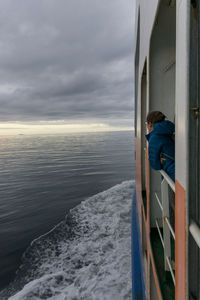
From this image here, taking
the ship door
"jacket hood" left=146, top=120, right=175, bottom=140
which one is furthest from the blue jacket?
the ship door

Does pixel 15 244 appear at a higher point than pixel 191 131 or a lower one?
lower

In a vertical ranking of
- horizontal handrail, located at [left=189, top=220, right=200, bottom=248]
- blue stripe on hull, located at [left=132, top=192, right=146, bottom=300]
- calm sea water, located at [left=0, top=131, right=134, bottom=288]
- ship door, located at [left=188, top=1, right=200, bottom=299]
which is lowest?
calm sea water, located at [left=0, top=131, right=134, bottom=288]

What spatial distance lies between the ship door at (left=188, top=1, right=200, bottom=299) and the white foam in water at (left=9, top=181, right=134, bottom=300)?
12.6ft

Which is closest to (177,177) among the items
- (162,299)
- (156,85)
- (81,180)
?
(162,299)

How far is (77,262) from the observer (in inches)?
200

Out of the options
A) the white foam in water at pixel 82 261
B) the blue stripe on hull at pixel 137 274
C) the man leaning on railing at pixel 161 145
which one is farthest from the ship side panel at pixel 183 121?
the white foam in water at pixel 82 261

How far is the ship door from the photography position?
711mm

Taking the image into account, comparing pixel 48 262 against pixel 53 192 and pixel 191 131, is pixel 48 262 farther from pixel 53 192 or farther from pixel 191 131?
pixel 53 192

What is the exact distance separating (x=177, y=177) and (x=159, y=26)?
1.95m

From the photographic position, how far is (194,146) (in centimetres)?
73

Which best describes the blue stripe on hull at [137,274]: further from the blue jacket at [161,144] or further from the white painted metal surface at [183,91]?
the white painted metal surface at [183,91]

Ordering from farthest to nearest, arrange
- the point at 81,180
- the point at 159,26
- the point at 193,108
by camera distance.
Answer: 1. the point at 81,180
2. the point at 159,26
3. the point at 193,108

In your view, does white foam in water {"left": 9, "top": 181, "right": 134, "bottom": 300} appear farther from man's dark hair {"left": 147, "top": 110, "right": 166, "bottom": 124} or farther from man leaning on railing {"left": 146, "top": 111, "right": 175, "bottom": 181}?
man's dark hair {"left": 147, "top": 110, "right": 166, "bottom": 124}

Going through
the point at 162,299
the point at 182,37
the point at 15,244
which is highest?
the point at 182,37
